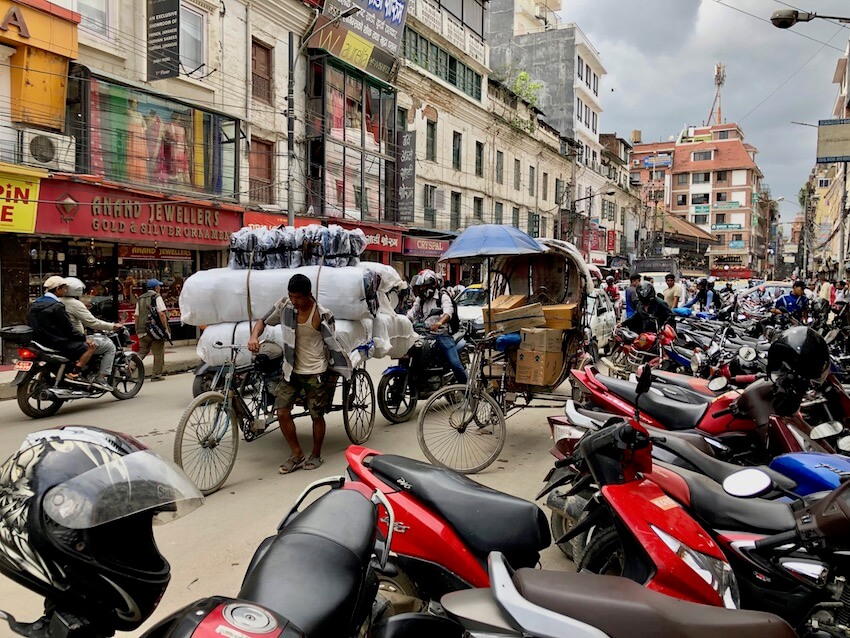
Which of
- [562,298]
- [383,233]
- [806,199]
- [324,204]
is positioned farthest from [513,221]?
[806,199]

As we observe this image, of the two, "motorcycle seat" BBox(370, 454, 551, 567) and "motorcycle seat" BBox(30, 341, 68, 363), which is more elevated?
"motorcycle seat" BBox(30, 341, 68, 363)

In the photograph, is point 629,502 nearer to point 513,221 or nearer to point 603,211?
point 513,221

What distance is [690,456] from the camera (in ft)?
10.6

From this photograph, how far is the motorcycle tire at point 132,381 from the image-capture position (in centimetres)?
876

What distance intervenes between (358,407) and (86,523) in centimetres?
512

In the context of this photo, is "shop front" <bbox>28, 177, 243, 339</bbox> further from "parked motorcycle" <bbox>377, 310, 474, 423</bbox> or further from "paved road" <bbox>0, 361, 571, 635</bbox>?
"parked motorcycle" <bbox>377, 310, 474, 423</bbox>

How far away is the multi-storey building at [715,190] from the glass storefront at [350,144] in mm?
56870

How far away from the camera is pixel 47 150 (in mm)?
11633

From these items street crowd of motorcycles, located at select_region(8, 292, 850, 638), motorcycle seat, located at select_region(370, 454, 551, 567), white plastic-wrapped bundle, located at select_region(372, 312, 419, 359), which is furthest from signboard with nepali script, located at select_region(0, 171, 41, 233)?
motorcycle seat, located at select_region(370, 454, 551, 567)

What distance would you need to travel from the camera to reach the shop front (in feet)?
38.3

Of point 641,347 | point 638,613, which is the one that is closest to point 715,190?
point 641,347

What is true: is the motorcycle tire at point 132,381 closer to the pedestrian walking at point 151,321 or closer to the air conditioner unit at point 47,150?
the pedestrian walking at point 151,321

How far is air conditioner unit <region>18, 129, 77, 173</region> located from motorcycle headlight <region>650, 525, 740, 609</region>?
41.5ft

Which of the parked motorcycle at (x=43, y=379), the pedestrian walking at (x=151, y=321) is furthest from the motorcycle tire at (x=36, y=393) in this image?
the pedestrian walking at (x=151, y=321)
